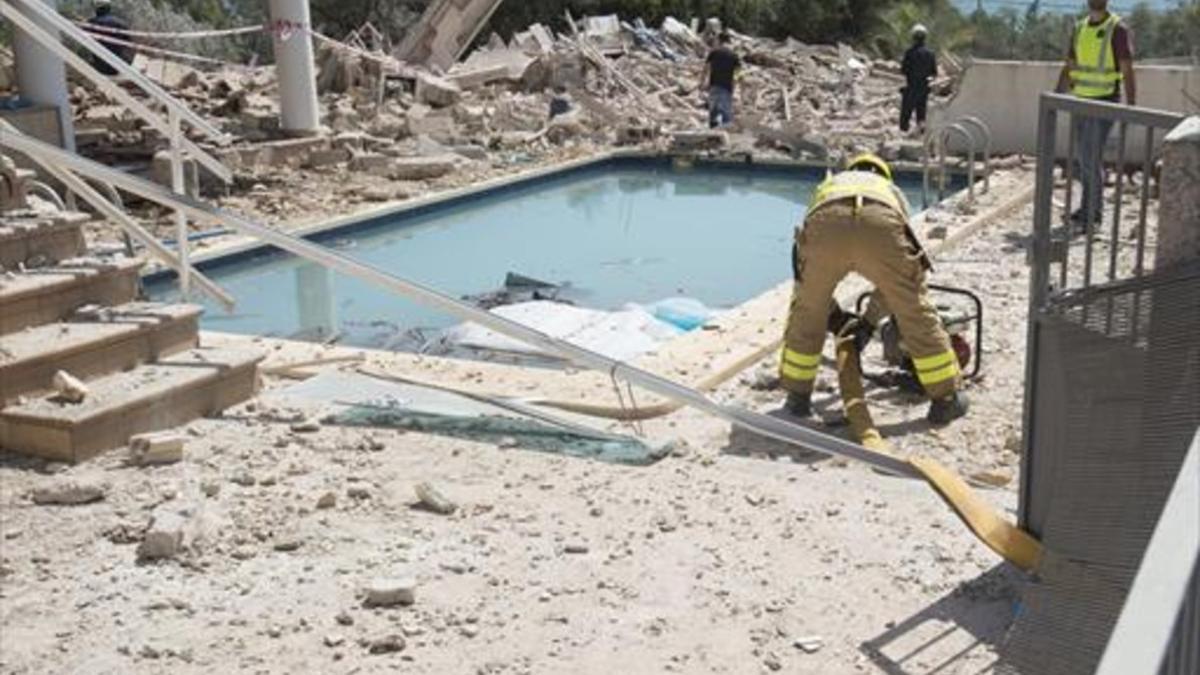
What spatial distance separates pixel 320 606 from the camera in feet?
14.1

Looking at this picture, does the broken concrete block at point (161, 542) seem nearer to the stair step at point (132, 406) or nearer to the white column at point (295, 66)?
the stair step at point (132, 406)

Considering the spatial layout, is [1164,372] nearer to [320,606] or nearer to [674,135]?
[320,606]

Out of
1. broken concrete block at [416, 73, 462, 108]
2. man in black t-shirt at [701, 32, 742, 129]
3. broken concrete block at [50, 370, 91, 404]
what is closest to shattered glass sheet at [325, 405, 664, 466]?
broken concrete block at [50, 370, 91, 404]

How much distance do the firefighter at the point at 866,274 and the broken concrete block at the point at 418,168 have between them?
31.1 feet

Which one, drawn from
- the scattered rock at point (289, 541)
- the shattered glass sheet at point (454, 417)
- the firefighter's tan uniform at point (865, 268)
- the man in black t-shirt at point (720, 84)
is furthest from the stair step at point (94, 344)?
the man in black t-shirt at point (720, 84)

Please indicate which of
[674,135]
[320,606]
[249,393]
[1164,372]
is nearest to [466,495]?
[320,606]

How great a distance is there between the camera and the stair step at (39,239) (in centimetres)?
622

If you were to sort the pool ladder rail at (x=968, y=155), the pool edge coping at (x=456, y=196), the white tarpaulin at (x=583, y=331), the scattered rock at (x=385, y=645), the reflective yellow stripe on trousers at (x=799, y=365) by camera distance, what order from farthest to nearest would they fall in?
the pool ladder rail at (x=968, y=155)
the pool edge coping at (x=456, y=196)
the white tarpaulin at (x=583, y=331)
the reflective yellow stripe on trousers at (x=799, y=365)
the scattered rock at (x=385, y=645)

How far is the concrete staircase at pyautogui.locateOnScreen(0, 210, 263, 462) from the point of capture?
555 centimetres

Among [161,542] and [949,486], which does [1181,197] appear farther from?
[161,542]

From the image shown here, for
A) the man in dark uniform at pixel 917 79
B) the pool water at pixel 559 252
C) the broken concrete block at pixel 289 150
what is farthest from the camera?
the man in dark uniform at pixel 917 79

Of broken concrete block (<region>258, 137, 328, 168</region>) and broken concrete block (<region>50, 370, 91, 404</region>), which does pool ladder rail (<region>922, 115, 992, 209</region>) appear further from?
broken concrete block (<region>50, 370, 91, 404</region>)

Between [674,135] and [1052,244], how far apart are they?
1351 cm

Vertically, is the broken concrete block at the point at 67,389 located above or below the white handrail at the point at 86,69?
below
